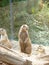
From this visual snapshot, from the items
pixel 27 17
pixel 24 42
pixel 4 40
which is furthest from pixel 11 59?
pixel 27 17

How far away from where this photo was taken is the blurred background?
6547 mm

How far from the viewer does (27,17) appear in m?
6.96

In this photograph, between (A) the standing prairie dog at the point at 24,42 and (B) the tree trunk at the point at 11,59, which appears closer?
(B) the tree trunk at the point at 11,59

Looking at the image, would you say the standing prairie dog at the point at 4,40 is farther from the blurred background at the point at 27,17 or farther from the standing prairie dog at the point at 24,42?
the blurred background at the point at 27,17

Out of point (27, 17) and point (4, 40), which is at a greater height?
point (27, 17)

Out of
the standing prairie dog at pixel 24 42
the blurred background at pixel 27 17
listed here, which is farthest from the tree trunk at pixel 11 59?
the blurred background at pixel 27 17

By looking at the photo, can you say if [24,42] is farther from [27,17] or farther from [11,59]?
[11,59]

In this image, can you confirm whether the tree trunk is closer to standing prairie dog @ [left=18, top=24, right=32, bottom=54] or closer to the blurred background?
standing prairie dog @ [left=18, top=24, right=32, bottom=54]

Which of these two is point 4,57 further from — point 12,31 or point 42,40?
A: point 42,40

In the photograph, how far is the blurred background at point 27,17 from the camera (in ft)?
21.5

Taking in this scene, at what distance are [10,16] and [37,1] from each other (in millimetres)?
940

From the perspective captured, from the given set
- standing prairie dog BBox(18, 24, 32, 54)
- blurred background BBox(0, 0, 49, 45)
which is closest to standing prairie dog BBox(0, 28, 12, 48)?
standing prairie dog BBox(18, 24, 32, 54)

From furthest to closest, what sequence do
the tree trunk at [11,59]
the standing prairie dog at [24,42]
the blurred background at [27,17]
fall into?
the blurred background at [27,17] < the standing prairie dog at [24,42] < the tree trunk at [11,59]

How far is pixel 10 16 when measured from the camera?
6.66 m
